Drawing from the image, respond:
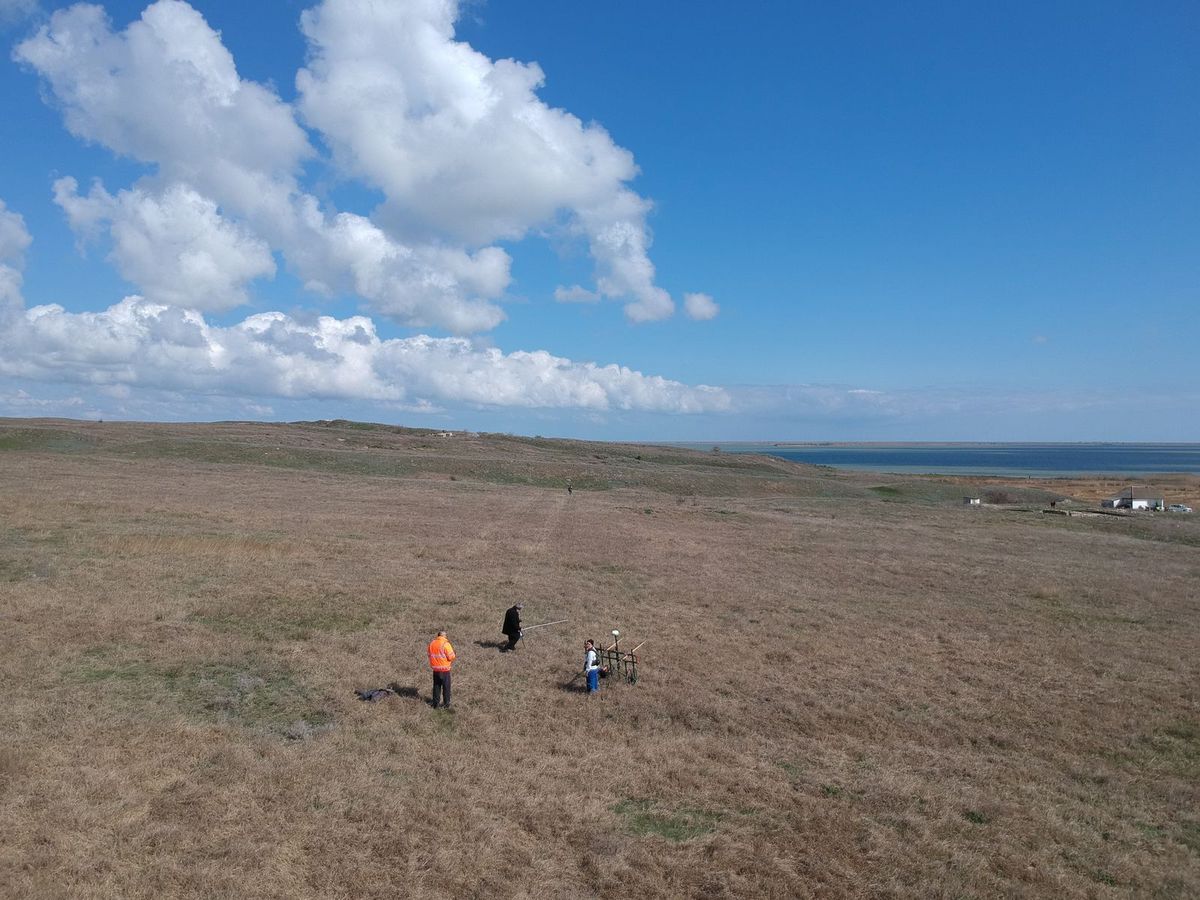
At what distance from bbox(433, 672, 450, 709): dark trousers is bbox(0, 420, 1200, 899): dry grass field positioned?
1.13ft

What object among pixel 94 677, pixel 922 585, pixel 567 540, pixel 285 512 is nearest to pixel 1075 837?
→ pixel 94 677

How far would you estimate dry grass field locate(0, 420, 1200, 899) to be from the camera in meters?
10.8

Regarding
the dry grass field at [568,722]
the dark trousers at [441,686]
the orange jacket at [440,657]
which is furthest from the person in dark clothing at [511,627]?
the orange jacket at [440,657]

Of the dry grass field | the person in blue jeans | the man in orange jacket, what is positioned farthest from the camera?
the person in blue jeans

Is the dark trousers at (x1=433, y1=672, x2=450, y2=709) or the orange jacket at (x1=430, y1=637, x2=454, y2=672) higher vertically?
the orange jacket at (x1=430, y1=637, x2=454, y2=672)

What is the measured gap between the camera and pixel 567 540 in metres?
41.2

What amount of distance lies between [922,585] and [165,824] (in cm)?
3152

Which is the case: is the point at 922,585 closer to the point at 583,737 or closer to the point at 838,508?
the point at 583,737

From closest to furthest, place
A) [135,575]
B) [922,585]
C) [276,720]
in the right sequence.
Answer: [276,720] < [135,575] < [922,585]

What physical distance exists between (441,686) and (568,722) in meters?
3.05

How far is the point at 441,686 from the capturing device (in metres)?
16.7

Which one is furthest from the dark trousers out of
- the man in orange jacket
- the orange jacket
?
the orange jacket

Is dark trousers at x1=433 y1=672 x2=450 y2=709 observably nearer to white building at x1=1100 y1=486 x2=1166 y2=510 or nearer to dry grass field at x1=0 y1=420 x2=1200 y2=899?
dry grass field at x1=0 y1=420 x2=1200 y2=899

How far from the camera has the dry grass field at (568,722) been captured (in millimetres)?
10781
